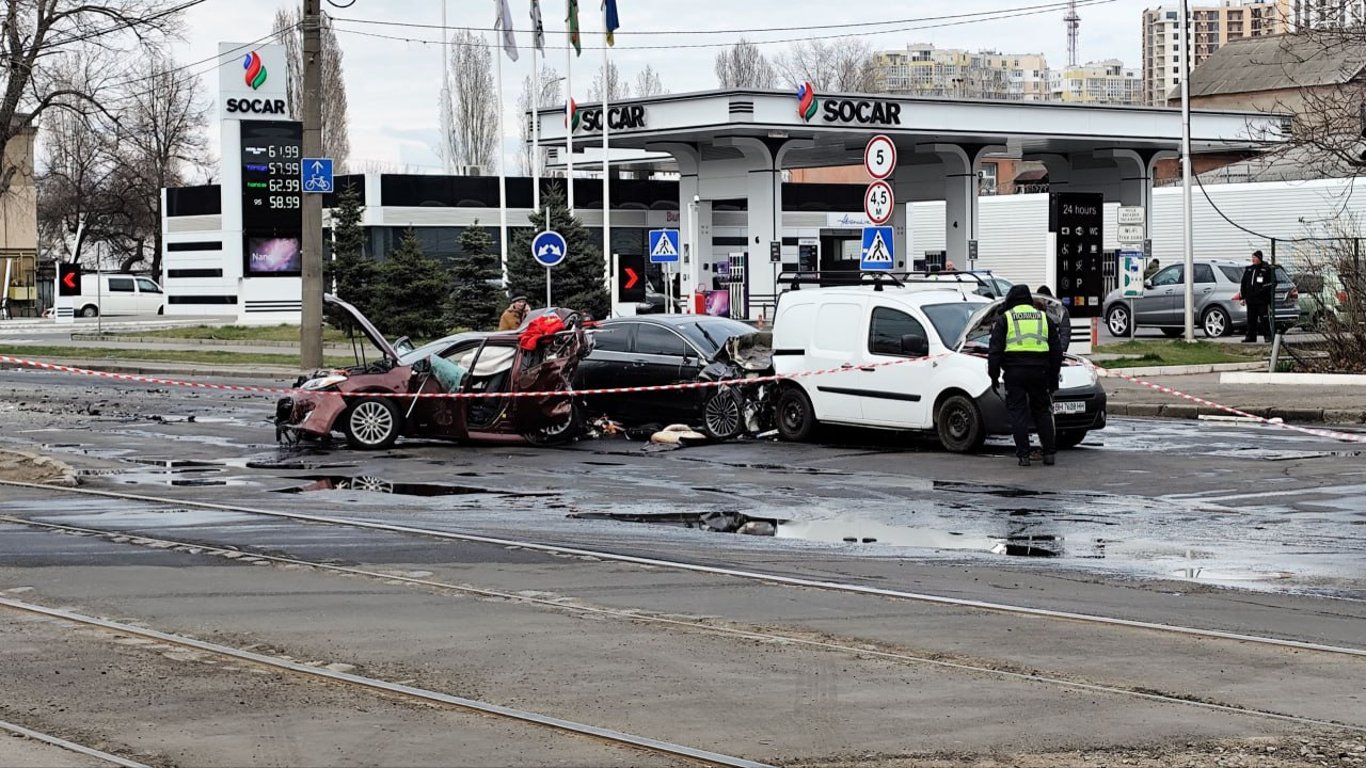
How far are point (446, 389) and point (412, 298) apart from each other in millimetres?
27090

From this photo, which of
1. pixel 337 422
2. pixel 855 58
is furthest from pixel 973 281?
pixel 855 58

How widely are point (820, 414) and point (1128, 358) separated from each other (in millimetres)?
12986

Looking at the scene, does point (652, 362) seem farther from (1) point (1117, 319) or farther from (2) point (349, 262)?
(2) point (349, 262)

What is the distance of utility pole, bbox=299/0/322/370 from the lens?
30688 millimetres

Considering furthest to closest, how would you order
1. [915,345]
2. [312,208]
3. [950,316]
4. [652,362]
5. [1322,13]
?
[312,208] → [1322,13] → [652,362] → [950,316] → [915,345]

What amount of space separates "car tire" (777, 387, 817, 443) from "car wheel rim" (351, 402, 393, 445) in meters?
4.57

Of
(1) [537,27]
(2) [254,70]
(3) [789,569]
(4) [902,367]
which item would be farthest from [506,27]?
(3) [789,569]

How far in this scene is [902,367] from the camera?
1891cm

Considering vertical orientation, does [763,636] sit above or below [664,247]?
below

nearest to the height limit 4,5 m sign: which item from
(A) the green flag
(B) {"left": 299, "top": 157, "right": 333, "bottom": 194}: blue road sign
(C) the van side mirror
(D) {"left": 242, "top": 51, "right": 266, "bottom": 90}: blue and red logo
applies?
(C) the van side mirror

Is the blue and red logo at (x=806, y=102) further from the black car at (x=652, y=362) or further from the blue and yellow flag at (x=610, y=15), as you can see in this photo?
the black car at (x=652, y=362)

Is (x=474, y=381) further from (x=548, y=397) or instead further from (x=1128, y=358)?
(x=1128, y=358)

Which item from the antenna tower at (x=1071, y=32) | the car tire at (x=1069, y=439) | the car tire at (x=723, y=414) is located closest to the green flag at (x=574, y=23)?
the car tire at (x=723, y=414)

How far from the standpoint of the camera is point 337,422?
64.5 ft
